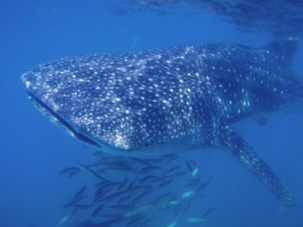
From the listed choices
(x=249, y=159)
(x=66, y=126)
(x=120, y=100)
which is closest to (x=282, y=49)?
(x=249, y=159)

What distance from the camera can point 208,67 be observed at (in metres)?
6.57

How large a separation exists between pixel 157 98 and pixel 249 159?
2841 mm

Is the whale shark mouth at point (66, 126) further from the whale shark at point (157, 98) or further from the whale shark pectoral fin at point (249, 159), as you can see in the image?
the whale shark pectoral fin at point (249, 159)

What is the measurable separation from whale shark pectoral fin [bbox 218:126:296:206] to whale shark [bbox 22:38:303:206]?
0.02 metres

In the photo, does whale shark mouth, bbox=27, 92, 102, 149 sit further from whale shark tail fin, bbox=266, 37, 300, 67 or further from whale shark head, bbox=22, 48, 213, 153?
whale shark tail fin, bbox=266, 37, 300, 67

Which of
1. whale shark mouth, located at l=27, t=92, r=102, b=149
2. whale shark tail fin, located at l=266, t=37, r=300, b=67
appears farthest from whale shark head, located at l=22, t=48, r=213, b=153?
whale shark tail fin, located at l=266, t=37, r=300, b=67

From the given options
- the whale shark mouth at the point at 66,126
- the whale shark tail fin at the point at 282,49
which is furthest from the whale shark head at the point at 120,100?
the whale shark tail fin at the point at 282,49

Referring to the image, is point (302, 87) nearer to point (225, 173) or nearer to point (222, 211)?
point (222, 211)

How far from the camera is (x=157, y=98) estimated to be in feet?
15.9

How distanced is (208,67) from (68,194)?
720 inches

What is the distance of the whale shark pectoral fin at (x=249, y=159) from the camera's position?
647cm

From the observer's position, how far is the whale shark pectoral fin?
647 centimetres

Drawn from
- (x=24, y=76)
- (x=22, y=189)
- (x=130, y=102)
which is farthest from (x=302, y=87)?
(x=22, y=189)

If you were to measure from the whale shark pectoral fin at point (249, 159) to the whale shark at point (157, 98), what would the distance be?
0.02 metres
